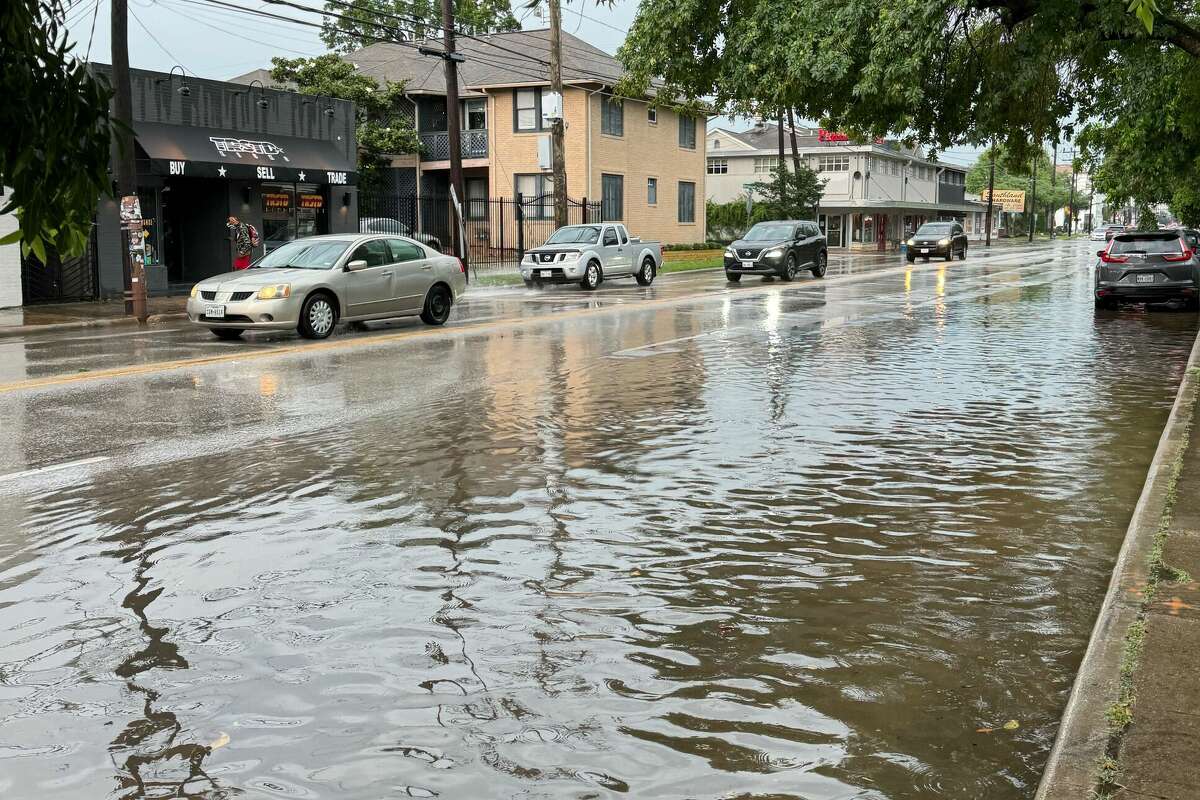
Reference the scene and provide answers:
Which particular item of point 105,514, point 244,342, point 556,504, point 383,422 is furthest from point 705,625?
point 244,342

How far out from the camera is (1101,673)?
4184 mm

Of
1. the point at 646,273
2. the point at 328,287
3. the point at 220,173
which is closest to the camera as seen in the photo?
the point at 328,287

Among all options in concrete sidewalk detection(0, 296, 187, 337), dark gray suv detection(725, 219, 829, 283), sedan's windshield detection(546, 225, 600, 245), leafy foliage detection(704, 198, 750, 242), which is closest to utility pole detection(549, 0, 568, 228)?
sedan's windshield detection(546, 225, 600, 245)

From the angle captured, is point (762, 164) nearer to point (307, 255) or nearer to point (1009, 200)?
point (1009, 200)

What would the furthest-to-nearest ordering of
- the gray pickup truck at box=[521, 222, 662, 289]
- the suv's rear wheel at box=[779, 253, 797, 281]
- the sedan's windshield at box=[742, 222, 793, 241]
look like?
1. the sedan's windshield at box=[742, 222, 793, 241]
2. the suv's rear wheel at box=[779, 253, 797, 281]
3. the gray pickup truck at box=[521, 222, 662, 289]

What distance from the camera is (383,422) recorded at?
10281 millimetres

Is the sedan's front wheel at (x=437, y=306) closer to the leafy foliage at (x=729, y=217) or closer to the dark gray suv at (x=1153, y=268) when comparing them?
the dark gray suv at (x=1153, y=268)

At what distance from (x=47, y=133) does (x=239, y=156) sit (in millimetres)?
27799

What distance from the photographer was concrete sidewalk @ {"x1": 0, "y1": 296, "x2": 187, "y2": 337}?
20481 millimetres

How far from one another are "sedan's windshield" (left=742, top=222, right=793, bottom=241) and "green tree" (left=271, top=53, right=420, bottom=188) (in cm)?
1539

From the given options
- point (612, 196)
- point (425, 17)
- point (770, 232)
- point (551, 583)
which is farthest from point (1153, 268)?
point (425, 17)

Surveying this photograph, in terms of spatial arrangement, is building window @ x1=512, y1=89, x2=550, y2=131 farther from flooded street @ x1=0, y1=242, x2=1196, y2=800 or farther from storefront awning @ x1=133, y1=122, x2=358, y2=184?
flooded street @ x1=0, y1=242, x2=1196, y2=800

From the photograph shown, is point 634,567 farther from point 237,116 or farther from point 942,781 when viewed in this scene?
point 237,116

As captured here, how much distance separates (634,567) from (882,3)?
44.8ft
